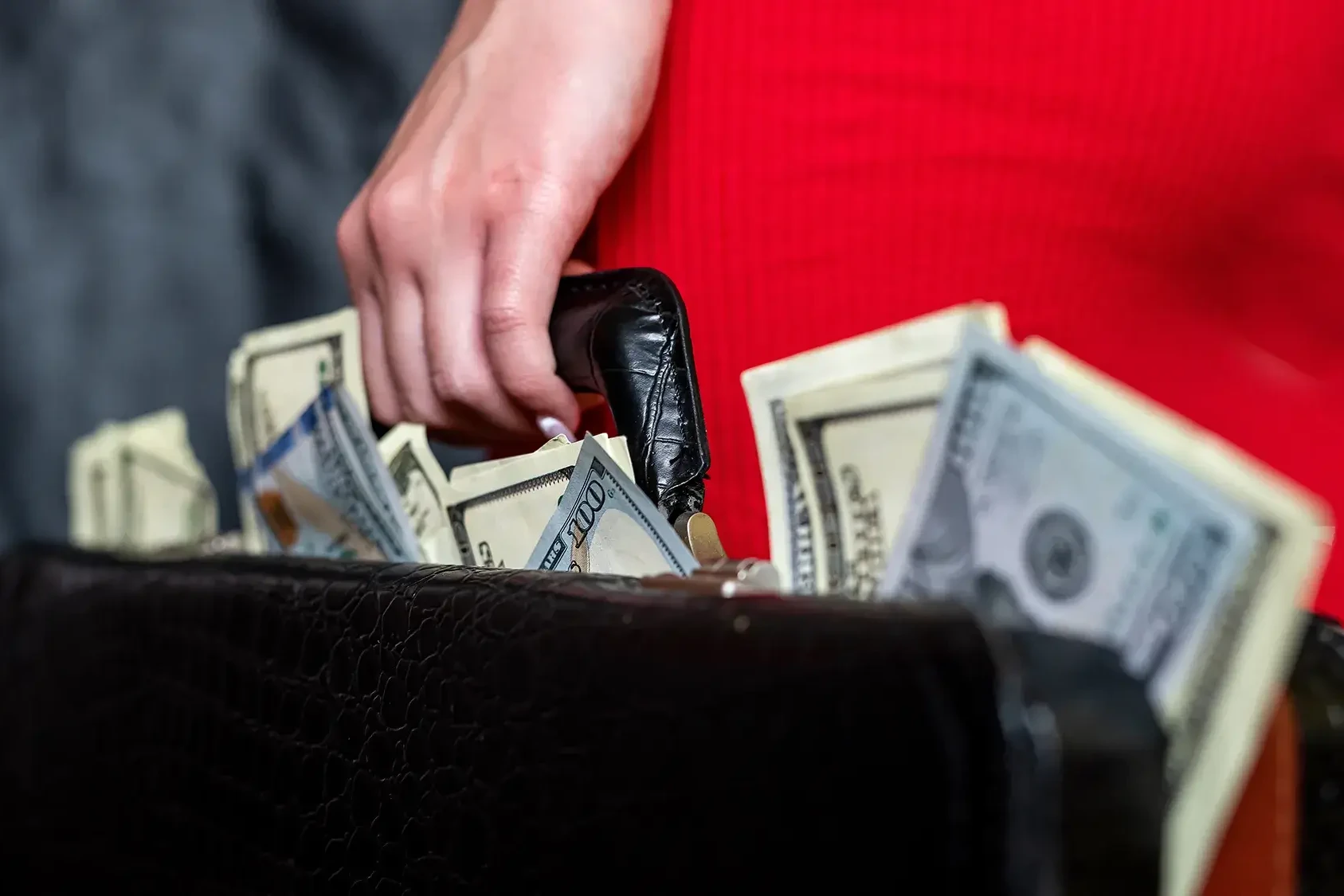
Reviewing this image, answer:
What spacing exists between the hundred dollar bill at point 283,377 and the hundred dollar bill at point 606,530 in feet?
0.64

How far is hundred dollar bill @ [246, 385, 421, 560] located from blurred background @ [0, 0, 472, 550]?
1.92 ft

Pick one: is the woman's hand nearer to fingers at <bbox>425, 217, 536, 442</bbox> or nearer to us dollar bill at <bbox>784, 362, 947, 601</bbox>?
fingers at <bbox>425, 217, 536, 442</bbox>

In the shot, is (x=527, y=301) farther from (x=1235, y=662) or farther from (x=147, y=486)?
(x=147, y=486)

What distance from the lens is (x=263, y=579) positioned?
443 mm

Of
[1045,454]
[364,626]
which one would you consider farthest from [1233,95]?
[364,626]

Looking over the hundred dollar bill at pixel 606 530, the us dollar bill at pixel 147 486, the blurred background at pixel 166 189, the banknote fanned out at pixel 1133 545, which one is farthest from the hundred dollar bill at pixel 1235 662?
the blurred background at pixel 166 189

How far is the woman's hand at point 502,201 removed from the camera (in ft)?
1.54

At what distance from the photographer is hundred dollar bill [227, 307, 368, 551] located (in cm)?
59

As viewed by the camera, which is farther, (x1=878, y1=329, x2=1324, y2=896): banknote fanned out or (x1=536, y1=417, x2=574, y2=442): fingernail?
(x1=536, y1=417, x2=574, y2=442): fingernail

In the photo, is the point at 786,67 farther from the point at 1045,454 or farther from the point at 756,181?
the point at 1045,454

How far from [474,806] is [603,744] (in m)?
0.07

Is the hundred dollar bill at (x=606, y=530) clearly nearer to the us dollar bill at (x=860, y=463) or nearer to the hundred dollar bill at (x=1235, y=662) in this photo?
the us dollar bill at (x=860, y=463)

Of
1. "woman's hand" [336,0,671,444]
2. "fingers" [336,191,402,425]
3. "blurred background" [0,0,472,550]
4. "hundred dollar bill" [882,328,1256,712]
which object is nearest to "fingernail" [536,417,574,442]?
"woman's hand" [336,0,671,444]

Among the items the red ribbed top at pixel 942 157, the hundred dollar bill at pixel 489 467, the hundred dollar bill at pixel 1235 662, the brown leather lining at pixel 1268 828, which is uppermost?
the red ribbed top at pixel 942 157
